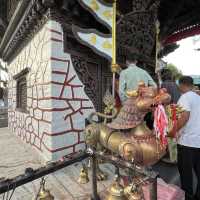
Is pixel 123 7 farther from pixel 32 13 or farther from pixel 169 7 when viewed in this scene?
pixel 32 13

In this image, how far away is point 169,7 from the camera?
7.30 meters

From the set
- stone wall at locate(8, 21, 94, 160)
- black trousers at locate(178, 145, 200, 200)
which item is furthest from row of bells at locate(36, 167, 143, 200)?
stone wall at locate(8, 21, 94, 160)

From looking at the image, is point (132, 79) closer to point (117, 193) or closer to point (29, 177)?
point (117, 193)

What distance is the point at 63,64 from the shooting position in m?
4.23

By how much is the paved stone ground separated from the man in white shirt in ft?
3.67

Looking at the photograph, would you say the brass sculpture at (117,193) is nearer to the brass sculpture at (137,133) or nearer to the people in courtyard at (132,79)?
the brass sculpture at (137,133)

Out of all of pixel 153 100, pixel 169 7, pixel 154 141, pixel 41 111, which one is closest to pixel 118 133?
pixel 154 141

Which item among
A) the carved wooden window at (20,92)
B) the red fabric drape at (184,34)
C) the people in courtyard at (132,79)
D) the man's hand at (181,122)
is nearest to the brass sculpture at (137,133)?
the man's hand at (181,122)

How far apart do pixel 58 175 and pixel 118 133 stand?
1.57 metres

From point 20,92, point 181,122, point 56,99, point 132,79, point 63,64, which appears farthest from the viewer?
point 20,92

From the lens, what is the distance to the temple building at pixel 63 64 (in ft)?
13.6

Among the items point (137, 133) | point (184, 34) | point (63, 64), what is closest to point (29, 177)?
point (137, 133)

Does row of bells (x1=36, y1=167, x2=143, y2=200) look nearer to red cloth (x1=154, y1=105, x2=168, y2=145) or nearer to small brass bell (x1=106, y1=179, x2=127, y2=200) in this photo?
small brass bell (x1=106, y1=179, x2=127, y2=200)

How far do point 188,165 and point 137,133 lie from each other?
0.95m
